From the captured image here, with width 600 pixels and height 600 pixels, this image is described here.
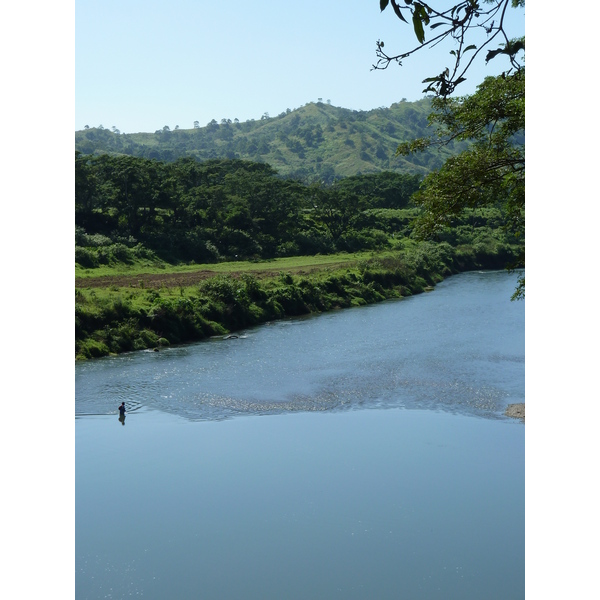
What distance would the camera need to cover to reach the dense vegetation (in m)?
23.9

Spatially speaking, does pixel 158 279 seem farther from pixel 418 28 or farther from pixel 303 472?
pixel 418 28

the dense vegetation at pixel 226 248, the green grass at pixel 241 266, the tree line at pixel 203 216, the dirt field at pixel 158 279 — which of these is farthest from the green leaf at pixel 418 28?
the tree line at pixel 203 216

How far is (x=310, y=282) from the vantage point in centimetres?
3097

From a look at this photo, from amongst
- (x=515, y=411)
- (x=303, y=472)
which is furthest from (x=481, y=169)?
(x=515, y=411)

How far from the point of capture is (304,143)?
493ft

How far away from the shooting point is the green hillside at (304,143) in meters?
127

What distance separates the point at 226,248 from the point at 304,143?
11324 cm

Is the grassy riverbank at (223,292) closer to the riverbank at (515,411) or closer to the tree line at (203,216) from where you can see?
the tree line at (203,216)

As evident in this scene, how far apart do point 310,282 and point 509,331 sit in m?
9.27

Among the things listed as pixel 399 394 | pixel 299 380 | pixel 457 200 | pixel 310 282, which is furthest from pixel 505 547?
pixel 310 282

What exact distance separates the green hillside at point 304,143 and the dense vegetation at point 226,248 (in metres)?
59.0

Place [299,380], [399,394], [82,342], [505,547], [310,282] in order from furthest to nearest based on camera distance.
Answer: [310,282], [82,342], [299,380], [399,394], [505,547]

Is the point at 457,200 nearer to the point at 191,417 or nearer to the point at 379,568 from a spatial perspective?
the point at 379,568
